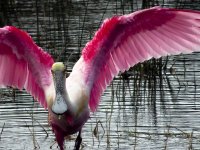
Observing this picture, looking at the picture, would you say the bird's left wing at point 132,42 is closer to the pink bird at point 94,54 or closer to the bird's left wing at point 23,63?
the pink bird at point 94,54

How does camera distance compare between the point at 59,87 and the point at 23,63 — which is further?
the point at 23,63

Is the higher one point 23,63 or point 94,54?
point 94,54

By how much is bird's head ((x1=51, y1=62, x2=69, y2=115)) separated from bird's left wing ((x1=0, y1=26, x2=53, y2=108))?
659 mm

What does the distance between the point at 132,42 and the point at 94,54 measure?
0.46 metres

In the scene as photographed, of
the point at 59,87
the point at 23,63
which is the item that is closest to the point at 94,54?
the point at 23,63

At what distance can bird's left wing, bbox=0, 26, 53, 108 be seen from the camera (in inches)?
350

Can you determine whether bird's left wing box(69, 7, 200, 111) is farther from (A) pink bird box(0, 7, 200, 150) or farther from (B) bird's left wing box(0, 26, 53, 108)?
(B) bird's left wing box(0, 26, 53, 108)

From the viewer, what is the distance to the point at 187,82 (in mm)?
11750

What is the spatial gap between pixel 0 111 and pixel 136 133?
5.72 feet

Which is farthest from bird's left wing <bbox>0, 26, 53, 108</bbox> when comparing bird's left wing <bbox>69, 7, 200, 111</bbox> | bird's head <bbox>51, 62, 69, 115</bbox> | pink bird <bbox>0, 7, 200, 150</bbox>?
bird's head <bbox>51, 62, 69, 115</bbox>

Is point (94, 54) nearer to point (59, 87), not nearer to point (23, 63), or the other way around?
point (23, 63)

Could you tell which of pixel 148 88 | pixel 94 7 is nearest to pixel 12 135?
pixel 148 88

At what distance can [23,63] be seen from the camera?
9.20m

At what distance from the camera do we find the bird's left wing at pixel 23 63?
350 inches
